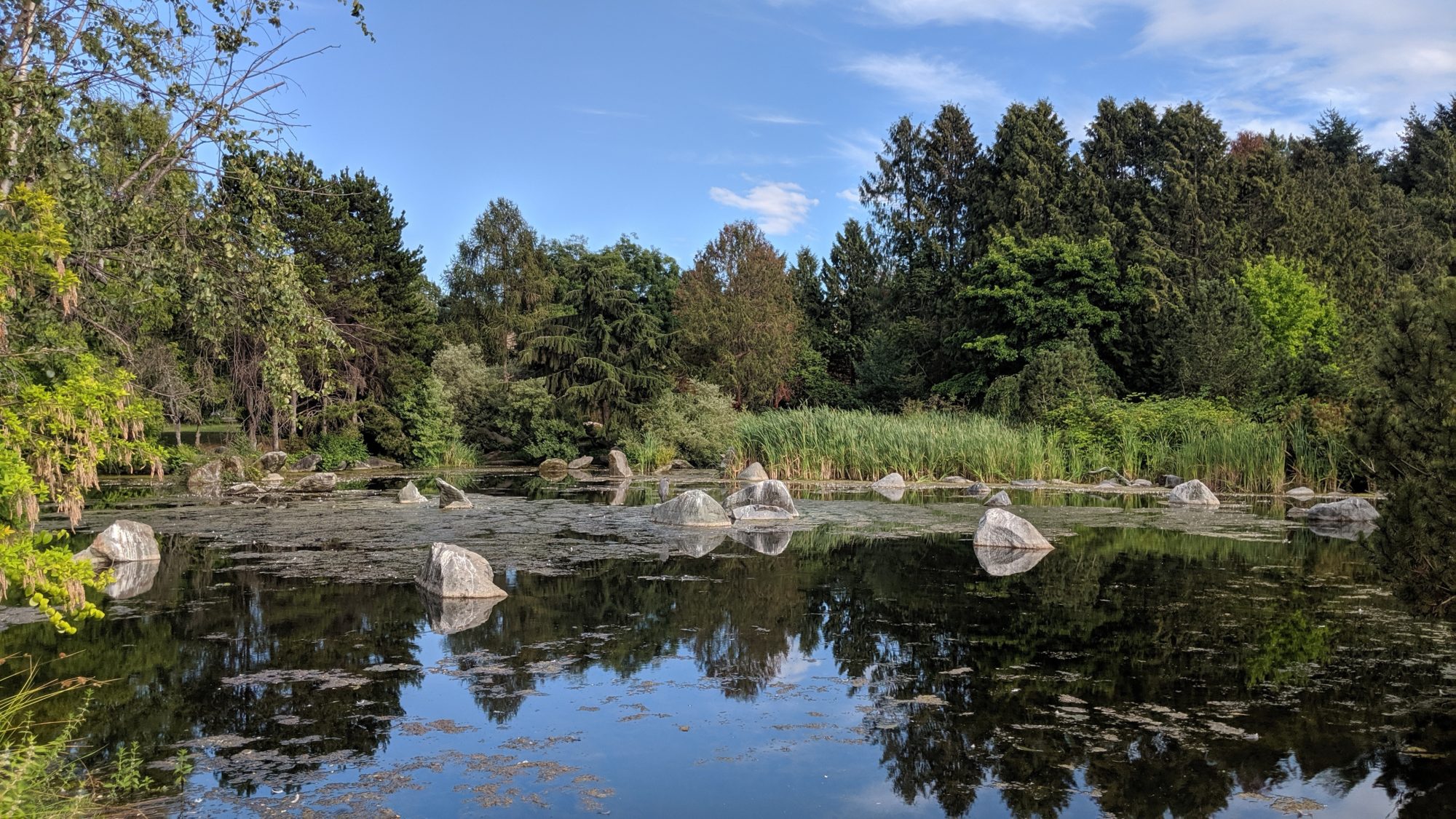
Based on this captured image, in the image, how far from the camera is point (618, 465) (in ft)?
93.8

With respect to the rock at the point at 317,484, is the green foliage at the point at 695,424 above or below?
above

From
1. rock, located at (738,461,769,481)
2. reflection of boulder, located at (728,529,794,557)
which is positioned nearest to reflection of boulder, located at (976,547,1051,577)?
reflection of boulder, located at (728,529,794,557)

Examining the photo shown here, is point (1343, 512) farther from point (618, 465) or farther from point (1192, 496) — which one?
point (618, 465)

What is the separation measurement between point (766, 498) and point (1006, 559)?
18.2 feet

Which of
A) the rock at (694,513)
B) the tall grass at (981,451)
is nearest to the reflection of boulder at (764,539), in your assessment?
the rock at (694,513)

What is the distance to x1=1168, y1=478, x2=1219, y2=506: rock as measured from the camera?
17.7 metres

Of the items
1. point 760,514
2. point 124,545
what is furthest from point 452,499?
point 124,545

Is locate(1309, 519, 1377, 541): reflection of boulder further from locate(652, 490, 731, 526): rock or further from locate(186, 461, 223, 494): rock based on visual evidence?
locate(186, 461, 223, 494): rock

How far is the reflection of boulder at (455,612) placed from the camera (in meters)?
8.00

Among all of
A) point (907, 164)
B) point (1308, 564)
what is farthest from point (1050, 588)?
point (907, 164)

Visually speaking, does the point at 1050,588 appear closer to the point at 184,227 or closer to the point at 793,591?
the point at 793,591

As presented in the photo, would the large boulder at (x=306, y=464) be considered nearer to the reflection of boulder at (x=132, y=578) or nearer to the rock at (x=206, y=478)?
the rock at (x=206, y=478)

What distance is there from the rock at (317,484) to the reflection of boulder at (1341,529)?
18709mm

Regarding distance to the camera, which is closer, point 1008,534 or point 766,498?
point 1008,534
